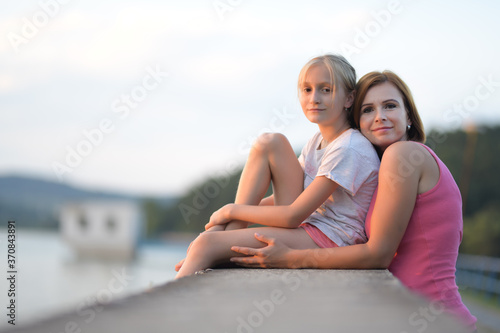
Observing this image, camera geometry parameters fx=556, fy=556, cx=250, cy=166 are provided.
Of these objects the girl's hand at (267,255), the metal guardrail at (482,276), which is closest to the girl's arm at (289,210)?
the girl's hand at (267,255)

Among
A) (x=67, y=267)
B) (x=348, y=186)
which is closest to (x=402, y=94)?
(x=348, y=186)

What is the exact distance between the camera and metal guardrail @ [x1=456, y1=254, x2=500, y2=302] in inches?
497

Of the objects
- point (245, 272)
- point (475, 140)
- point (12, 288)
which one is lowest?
point (475, 140)

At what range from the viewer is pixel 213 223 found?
292 cm

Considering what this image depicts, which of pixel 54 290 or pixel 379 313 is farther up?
pixel 379 313

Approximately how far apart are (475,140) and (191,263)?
2962cm

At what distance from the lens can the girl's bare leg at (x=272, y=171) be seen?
2941mm

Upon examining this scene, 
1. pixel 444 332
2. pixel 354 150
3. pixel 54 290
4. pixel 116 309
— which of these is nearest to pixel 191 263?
pixel 354 150

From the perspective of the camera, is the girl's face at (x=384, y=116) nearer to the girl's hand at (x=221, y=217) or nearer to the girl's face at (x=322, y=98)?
the girl's face at (x=322, y=98)

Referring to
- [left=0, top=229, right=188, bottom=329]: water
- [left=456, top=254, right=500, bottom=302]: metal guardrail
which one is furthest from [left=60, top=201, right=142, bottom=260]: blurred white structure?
[left=456, top=254, right=500, bottom=302]: metal guardrail

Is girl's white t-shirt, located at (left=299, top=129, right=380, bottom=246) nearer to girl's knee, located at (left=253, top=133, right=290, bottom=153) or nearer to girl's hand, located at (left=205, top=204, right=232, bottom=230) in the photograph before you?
girl's knee, located at (left=253, top=133, right=290, bottom=153)

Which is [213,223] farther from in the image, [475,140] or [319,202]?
[475,140]

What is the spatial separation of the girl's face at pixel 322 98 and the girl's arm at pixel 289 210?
425 millimetres

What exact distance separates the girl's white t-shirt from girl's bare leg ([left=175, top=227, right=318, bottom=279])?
0.44ft
